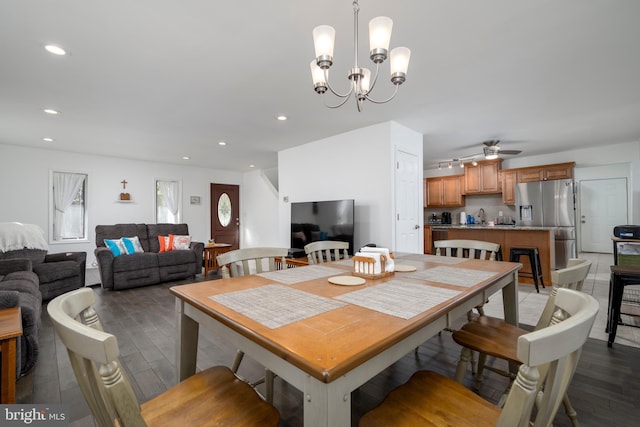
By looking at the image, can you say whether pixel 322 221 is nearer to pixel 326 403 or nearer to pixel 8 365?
pixel 8 365

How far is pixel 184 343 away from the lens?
136cm

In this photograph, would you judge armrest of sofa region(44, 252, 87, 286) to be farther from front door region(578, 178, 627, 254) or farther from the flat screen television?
front door region(578, 178, 627, 254)

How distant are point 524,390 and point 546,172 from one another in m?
6.92

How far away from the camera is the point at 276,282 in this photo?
61.2 inches

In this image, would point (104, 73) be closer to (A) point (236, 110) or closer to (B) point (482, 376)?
(A) point (236, 110)

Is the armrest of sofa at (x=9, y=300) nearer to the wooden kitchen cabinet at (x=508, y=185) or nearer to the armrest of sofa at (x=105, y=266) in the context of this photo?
the armrest of sofa at (x=105, y=266)

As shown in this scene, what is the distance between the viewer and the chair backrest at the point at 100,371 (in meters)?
0.63

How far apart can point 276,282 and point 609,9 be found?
2.74 meters

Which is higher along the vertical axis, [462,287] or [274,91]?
[274,91]

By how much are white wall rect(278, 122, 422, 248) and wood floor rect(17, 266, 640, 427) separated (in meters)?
1.92

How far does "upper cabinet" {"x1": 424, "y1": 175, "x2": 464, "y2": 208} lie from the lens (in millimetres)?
7199

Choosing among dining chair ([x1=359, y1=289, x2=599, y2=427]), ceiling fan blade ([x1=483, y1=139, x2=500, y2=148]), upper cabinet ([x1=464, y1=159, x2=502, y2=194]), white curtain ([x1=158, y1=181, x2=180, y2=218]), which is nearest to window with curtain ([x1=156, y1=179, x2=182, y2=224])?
white curtain ([x1=158, y1=181, x2=180, y2=218])

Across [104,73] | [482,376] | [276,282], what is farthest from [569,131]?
[104,73]

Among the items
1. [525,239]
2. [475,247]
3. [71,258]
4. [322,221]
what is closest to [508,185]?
[525,239]
